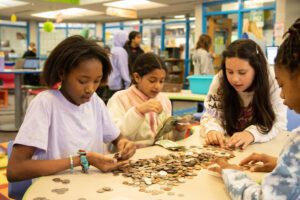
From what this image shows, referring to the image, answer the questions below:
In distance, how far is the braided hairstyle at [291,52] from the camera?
0.88m

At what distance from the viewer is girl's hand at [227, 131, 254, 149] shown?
1.74m

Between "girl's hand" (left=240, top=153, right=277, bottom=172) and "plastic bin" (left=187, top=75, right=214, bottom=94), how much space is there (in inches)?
101

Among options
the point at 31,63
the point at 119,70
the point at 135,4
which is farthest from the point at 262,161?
the point at 135,4

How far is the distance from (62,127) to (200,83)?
2.76m

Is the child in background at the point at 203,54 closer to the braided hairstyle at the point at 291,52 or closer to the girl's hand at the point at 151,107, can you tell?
the girl's hand at the point at 151,107

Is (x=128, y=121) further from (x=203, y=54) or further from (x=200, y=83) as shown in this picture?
(x=203, y=54)

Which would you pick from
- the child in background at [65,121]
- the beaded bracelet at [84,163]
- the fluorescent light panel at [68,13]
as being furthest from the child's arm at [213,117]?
the fluorescent light panel at [68,13]

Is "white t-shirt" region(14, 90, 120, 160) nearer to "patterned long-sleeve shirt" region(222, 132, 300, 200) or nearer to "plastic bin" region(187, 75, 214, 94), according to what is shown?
"patterned long-sleeve shirt" region(222, 132, 300, 200)

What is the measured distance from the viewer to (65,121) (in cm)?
147

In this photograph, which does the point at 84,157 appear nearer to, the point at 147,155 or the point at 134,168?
the point at 134,168

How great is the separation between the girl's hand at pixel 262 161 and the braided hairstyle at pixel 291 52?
1.76 feet

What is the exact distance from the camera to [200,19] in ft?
34.9

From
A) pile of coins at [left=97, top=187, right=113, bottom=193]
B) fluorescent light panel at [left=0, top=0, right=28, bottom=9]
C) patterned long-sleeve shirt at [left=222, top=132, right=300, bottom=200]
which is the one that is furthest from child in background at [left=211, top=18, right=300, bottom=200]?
fluorescent light panel at [left=0, top=0, right=28, bottom=9]

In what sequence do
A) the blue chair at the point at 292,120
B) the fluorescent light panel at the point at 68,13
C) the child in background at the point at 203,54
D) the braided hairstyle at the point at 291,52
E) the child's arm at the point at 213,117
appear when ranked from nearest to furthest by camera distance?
the braided hairstyle at the point at 291,52
the child's arm at the point at 213,117
the blue chair at the point at 292,120
the child in background at the point at 203,54
the fluorescent light panel at the point at 68,13
